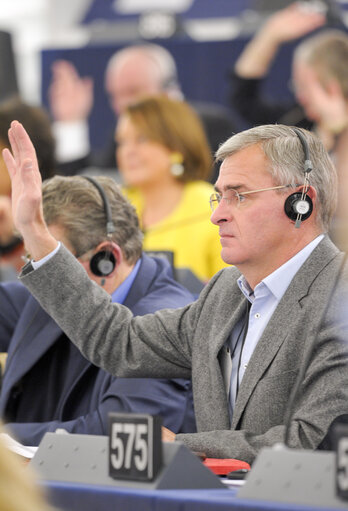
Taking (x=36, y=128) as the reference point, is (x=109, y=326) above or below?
below

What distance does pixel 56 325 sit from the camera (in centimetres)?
258

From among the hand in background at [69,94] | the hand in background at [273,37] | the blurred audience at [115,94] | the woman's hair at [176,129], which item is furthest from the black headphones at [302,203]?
the hand in background at [69,94]

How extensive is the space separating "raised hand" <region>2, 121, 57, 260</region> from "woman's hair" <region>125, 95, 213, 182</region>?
211 centimetres

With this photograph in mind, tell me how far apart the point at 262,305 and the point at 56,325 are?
78 centimetres

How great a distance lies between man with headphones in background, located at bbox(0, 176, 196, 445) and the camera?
2.45 meters

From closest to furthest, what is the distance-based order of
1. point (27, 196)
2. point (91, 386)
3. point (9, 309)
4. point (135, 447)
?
point (135, 447)
point (27, 196)
point (91, 386)
point (9, 309)

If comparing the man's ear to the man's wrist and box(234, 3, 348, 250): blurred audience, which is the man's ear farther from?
box(234, 3, 348, 250): blurred audience

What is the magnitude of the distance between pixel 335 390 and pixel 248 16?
5016 mm

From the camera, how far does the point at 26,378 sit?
260 centimetres

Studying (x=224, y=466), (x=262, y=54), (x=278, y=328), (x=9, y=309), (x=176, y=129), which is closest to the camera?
(x=224, y=466)

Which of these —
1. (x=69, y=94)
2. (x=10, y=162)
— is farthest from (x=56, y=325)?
(x=69, y=94)

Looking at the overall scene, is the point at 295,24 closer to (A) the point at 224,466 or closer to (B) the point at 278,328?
(B) the point at 278,328

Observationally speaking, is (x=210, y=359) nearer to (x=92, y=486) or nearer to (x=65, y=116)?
(x=92, y=486)

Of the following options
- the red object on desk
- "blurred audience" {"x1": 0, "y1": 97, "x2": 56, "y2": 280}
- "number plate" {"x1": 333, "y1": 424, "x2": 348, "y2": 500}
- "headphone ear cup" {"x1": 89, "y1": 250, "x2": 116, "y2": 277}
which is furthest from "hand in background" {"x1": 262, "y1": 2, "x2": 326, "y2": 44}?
"number plate" {"x1": 333, "y1": 424, "x2": 348, "y2": 500}
